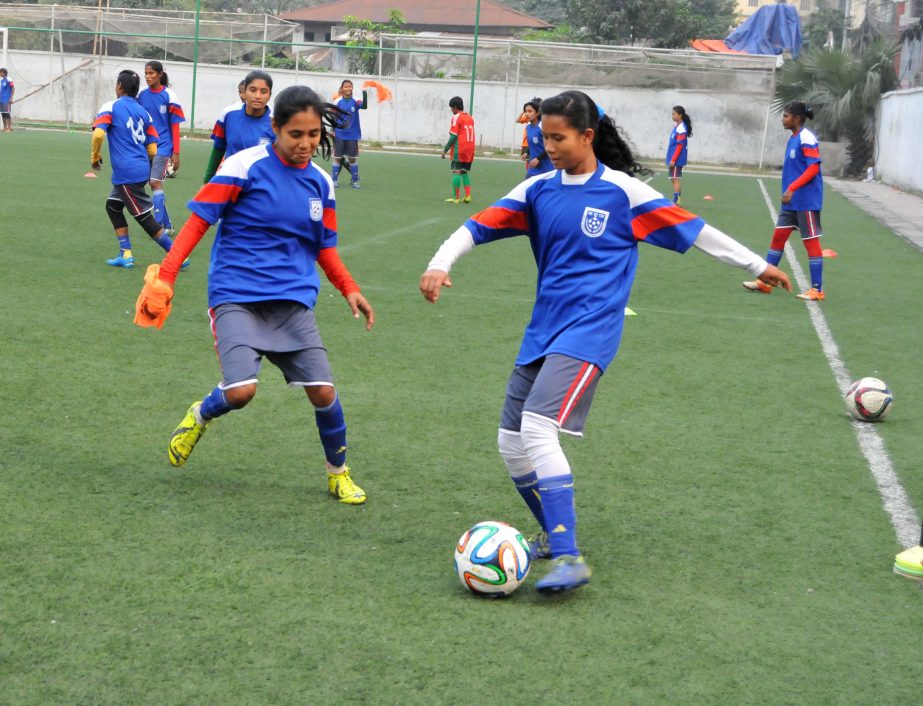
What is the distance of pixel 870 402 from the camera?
6590 millimetres

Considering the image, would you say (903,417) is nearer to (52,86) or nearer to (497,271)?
(497,271)

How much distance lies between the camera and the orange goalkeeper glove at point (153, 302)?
15.2ft

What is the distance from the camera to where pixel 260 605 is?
383 cm

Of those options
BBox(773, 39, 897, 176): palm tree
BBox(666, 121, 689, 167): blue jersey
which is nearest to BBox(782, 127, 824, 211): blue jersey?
BBox(666, 121, 689, 167): blue jersey

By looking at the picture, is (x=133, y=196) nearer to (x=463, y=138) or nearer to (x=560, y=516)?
(x=560, y=516)

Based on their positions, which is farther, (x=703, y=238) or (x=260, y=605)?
(x=703, y=238)

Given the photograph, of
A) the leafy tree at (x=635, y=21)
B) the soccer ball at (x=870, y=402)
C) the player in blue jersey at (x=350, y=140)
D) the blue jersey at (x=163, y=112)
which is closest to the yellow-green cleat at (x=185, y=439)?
the soccer ball at (x=870, y=402)

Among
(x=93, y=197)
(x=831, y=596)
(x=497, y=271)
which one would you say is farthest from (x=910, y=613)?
(x=93, y=197)

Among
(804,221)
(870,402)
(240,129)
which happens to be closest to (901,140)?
(804,221)

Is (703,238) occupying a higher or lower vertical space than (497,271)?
higher

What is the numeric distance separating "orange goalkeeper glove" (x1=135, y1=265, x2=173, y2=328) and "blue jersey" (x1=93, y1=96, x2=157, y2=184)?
6102 mm

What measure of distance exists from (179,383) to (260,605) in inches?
125

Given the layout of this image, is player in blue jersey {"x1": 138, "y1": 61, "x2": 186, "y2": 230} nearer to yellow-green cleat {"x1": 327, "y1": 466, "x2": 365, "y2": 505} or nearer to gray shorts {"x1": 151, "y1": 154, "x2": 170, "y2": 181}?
gray shorts {"x1": 151, "y1": 154, "x2": 170, "y2": 181}

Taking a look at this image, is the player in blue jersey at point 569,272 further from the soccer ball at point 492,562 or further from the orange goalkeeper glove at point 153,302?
the orange goalkeeper glove at point 153,302
